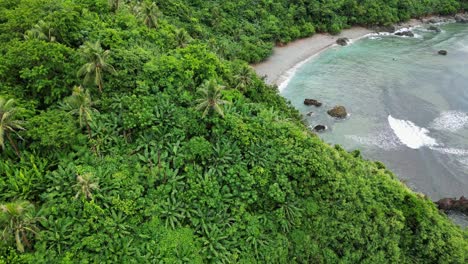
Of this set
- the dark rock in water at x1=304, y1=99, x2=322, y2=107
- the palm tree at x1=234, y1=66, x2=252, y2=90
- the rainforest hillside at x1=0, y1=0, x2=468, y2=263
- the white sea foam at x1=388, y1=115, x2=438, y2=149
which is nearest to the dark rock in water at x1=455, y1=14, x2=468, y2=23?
the white sea foam at x1=388, y1=115, x2=438, y2=149

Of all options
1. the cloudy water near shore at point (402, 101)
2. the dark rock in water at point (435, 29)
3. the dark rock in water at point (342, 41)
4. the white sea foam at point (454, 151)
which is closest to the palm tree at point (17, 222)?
the cloudy water near shore at point (402, 101)

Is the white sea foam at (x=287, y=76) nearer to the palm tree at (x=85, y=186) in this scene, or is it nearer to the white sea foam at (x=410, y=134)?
the white sea foam at (x=410, y=134)

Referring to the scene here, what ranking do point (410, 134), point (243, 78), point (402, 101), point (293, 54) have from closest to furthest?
point (243, 78) → point (410, 134) → point (402, 101) → point (293, 54)

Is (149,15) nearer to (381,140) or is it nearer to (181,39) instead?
(181,39)

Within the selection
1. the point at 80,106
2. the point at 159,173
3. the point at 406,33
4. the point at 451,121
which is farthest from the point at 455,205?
the point at 406,33

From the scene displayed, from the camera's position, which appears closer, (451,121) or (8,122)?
(8,122)

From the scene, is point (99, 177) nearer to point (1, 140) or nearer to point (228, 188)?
point (1, 140)
